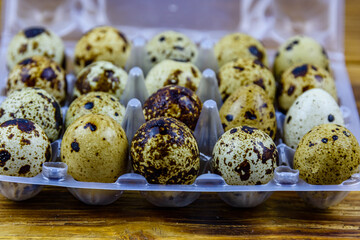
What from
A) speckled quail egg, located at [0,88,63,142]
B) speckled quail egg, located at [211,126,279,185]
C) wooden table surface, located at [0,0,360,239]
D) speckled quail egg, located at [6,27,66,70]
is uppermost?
speckled quail egg, located at [6,27,66,70]

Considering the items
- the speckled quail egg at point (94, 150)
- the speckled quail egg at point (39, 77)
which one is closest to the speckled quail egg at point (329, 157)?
the speckled quail egg at point (94, 150)

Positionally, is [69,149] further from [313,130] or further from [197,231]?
[313,130]

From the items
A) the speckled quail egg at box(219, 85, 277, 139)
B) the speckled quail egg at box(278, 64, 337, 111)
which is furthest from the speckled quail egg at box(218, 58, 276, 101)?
the speckled quail egg at box(219, 85, 277, 139)

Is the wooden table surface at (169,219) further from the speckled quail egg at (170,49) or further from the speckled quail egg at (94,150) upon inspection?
the speckled quail egg at (170,49)

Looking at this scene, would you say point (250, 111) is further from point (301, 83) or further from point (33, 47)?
point (33, 47)

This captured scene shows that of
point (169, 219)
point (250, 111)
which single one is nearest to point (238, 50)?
point (250, 111)

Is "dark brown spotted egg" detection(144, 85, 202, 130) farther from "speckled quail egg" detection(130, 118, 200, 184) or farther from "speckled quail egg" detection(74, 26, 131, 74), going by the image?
"speckled quail egg" detection(74, 26, 131, 74)
